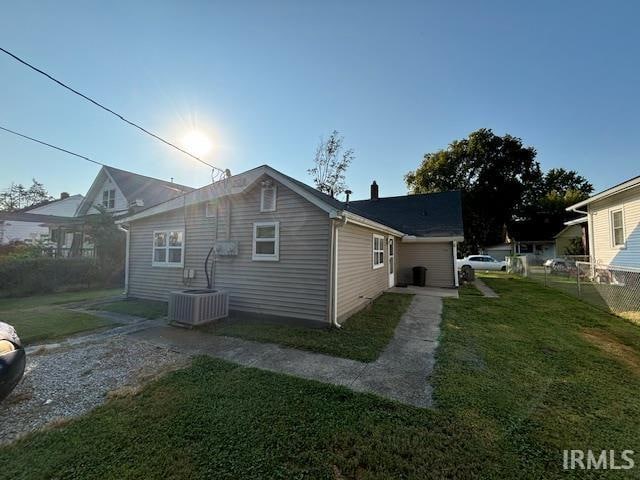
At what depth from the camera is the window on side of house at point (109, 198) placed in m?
18.6

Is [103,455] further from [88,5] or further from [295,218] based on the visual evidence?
[88,5]

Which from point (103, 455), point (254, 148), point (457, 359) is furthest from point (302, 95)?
point (103, 455)

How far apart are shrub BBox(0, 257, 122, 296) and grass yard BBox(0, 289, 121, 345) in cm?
87

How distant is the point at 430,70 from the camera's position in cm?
911

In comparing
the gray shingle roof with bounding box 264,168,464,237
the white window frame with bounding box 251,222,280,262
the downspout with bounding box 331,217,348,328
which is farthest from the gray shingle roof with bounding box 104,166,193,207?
the downspout with bounding box 331,217,348,328

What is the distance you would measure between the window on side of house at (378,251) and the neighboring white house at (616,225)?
874 centimetres

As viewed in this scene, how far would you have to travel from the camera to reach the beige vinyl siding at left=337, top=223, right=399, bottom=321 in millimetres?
6480

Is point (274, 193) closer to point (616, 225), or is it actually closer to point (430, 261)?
point (430, 261)

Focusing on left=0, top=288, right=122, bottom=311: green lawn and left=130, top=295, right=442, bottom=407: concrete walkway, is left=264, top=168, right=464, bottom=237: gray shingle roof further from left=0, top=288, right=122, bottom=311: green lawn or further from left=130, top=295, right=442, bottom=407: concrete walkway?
left=0, top=288, right=122, bottom=311: green lawn

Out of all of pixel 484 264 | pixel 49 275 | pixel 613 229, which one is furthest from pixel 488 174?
pixel 49 275

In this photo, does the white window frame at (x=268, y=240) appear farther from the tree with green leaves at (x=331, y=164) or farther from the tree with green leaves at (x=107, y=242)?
the tree with green leaves at (x=331, y=164)

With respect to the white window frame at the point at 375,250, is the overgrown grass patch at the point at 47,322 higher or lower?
lower

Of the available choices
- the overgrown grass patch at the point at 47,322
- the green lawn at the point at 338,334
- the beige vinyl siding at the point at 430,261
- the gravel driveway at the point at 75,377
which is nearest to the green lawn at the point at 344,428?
the gravel driveway at the point at 75,377

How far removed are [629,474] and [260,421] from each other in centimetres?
322
